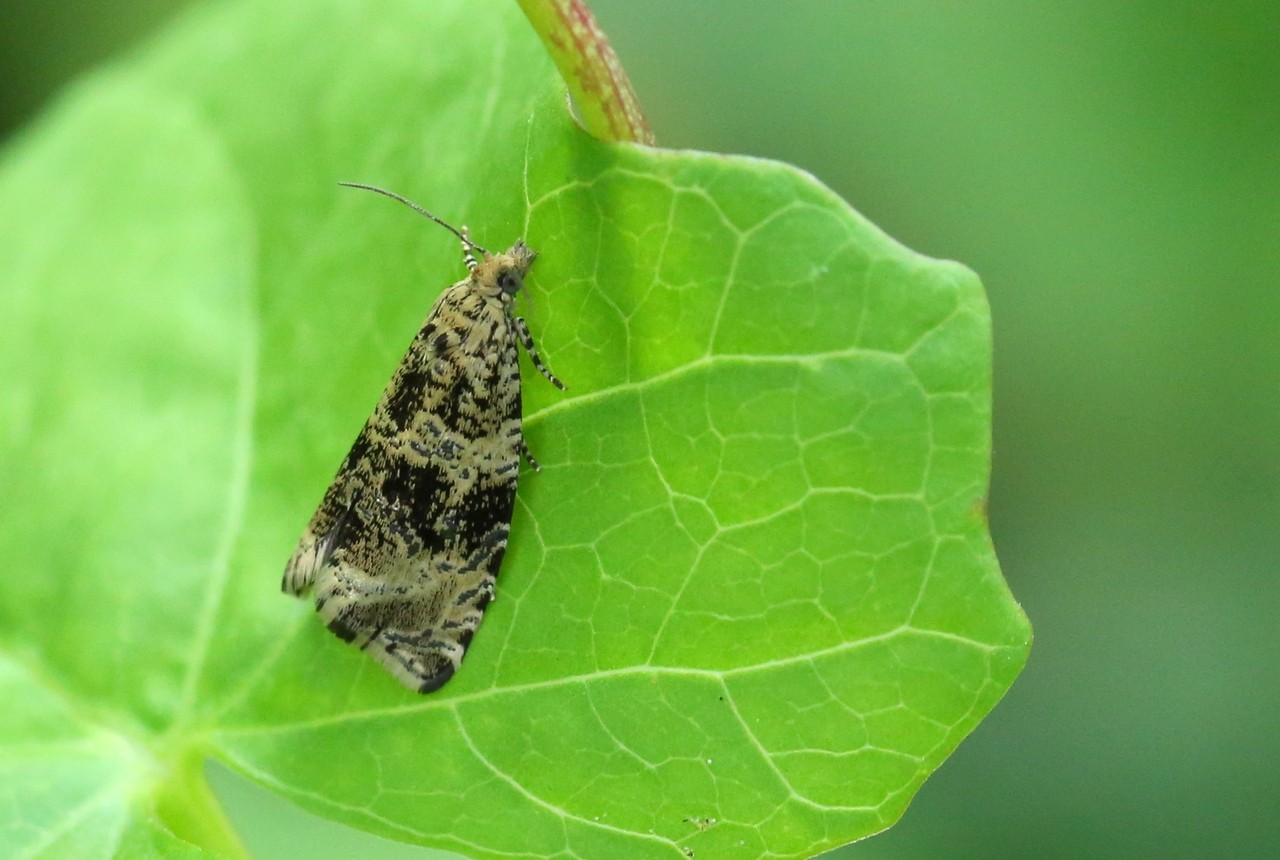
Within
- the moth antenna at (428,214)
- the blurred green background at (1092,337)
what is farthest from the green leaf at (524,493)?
the blurred green background at (1092,337)

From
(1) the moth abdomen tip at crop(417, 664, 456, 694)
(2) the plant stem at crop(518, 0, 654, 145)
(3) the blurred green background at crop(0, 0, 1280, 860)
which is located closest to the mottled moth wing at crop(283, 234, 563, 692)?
(1) the moth abdomen tip at crop(417, 664, 456, 694)

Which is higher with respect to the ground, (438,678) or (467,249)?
(467,249)

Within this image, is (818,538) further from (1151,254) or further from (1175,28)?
(1175,28)

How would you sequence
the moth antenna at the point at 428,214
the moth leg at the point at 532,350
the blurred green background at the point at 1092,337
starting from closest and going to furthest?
the moth leg at the point at 532,350 → the moth antenna at the point at 428,214 → the blurred green background at the point at 1092,337

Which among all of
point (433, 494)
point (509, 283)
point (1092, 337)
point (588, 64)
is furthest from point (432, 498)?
point (1092, 337)

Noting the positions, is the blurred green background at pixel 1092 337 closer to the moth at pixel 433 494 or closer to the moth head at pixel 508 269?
the moth at pixel 433 494

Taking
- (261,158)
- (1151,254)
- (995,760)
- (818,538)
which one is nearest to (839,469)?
(818,538)

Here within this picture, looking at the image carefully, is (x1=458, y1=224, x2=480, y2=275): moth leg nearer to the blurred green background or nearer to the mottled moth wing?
the mottled moth wing

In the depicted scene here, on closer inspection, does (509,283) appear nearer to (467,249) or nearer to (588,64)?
(467,249)
